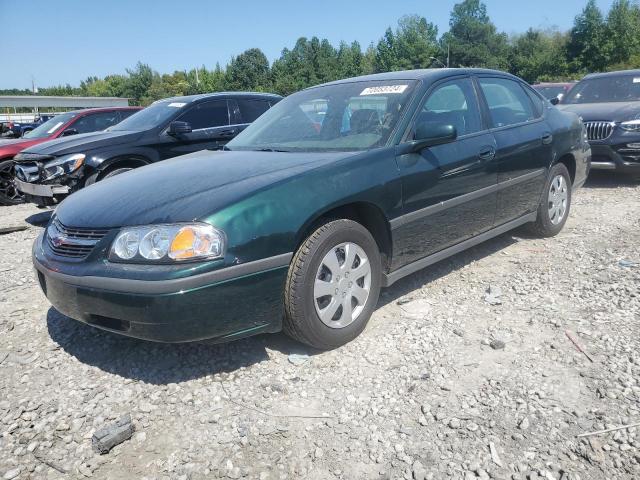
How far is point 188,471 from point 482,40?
332 ft

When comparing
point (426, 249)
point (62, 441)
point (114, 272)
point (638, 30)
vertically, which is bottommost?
point (62, 441)

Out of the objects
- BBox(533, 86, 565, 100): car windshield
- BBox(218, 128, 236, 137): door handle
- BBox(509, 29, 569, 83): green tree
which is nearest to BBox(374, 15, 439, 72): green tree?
BBox(509, 29, 569, 83): green tree

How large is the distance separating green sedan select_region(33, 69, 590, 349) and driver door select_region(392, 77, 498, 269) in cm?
1

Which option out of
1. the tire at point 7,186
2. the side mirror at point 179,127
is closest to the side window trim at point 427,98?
the side mirror at point 179,127

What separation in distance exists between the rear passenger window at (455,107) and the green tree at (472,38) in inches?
3281

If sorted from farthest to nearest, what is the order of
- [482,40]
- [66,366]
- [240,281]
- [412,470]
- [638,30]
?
[482,40]
[638,30]
[66,366]
[240,281]
[412,470]

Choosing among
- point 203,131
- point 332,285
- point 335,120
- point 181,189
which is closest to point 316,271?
point 332,285

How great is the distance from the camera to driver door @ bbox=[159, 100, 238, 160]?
699 centimetres

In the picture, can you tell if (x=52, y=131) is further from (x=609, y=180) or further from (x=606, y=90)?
(x=606, y=90)

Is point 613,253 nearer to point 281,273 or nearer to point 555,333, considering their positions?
point 555,333

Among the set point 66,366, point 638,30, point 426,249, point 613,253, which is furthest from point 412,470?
point 638,30

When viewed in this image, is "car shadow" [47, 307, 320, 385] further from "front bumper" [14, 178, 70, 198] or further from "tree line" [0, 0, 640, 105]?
"tree line" [0, 0, 640, 105]

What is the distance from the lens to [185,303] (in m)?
2.44

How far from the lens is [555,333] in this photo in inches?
123
